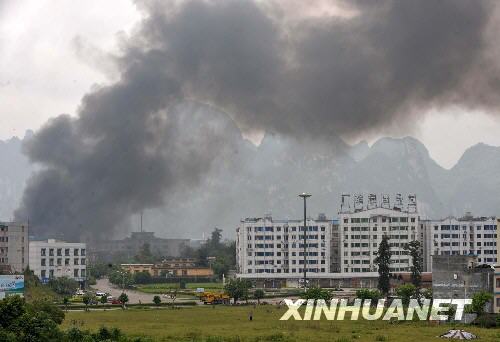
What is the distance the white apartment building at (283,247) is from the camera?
14150 cm

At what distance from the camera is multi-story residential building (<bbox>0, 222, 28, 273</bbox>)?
119 m

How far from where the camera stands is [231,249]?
187 metres

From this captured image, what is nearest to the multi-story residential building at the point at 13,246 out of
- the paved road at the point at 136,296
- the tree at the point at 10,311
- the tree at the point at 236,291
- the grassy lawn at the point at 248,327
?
the paved road at the point at 136,296

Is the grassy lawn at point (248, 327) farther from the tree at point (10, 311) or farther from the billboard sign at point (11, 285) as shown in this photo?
the tree at point (10, 311)

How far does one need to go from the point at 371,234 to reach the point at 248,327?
81.5 metres

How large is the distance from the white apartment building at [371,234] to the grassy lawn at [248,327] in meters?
63.9

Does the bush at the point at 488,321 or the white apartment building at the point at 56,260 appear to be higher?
the white apartment building at the point at 56,260

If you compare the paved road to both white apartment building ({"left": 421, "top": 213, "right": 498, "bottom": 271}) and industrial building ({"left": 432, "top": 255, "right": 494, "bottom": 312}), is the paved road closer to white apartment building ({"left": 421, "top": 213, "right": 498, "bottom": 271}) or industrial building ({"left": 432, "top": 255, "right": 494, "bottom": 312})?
industrial building ({"left": 432, "top": 255, "right": 494, "bottom": 312})

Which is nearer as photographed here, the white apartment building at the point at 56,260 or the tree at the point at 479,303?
the tree at the point at 479,303

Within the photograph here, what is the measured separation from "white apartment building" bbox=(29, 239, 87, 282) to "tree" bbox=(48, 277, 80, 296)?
13.7 m

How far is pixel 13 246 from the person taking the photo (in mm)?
119875

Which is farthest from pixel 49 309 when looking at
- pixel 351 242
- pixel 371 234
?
pixel 371 234

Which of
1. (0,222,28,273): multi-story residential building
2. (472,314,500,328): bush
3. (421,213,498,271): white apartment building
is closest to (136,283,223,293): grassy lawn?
(0,222,28,273): multi-story residential building

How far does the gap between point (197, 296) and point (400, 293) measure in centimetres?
3260
